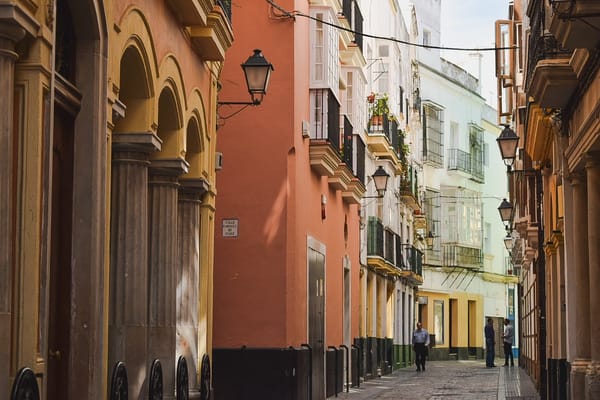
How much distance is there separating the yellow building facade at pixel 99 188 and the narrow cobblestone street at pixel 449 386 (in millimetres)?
10959

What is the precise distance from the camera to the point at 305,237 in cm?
2181

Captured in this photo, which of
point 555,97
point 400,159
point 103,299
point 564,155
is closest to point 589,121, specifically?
point 555,97

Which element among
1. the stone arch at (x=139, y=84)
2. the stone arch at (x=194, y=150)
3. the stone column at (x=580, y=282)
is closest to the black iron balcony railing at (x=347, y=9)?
the stone column at (x=580, y=282)

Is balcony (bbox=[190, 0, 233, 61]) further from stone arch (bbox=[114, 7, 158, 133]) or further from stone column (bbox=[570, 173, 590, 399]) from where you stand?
stone column (bbox=[570, 173, 590, 399])

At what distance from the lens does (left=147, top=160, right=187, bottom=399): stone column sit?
13094 millimetres

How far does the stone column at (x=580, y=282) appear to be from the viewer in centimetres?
1622

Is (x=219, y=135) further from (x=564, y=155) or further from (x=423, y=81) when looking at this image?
→ (x=423, y=81)

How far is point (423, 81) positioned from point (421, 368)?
15.8 m

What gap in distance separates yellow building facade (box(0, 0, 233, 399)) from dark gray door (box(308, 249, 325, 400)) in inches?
282

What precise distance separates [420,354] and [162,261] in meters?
28.2

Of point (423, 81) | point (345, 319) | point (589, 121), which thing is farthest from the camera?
point (423, 81)

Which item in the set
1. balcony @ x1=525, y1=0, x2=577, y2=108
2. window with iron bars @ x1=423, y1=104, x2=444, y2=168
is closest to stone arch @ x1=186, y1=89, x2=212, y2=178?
balcony @ x1=525, y1=0, x2=577, y2=108

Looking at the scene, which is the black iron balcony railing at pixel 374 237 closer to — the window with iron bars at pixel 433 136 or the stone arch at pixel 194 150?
the window with iron bars at pixel 433 136

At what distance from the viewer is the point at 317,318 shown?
23312mm
